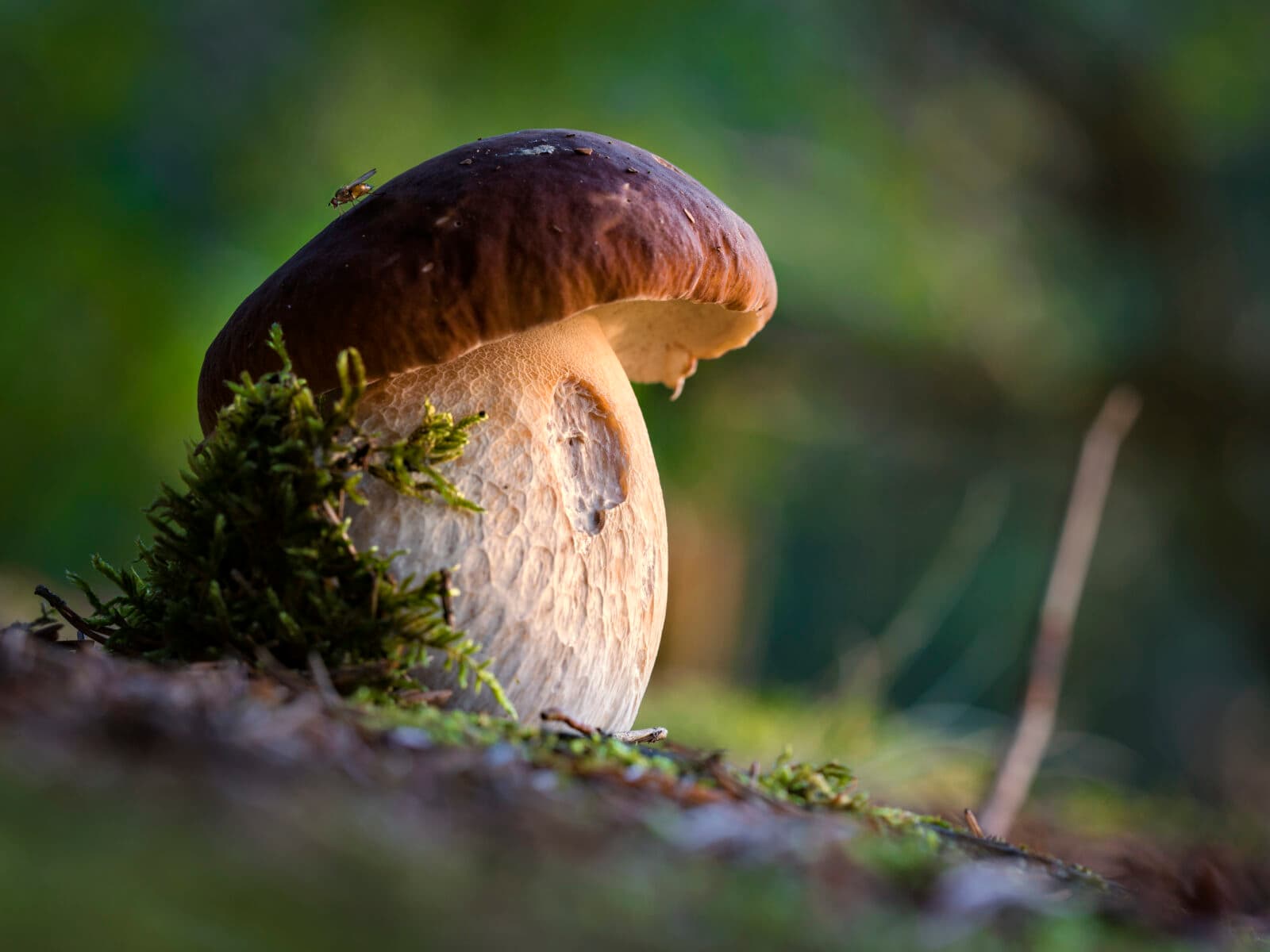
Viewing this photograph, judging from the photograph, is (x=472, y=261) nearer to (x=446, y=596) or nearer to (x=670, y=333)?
(x=446, y=596)

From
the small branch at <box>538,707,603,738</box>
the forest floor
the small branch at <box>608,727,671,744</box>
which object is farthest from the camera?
the small branch at <box>608,727,671,744</box>

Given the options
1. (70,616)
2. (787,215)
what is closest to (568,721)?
(70,616)

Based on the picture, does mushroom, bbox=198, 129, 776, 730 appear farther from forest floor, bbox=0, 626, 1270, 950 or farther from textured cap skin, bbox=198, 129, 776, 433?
forest floor, bbox=0, 626, 1270, 950

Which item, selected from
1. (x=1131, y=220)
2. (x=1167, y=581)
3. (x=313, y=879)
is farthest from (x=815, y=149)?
(x=1167, y=581)

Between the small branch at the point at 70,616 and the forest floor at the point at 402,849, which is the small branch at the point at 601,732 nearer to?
the forest floor at the point at 402,849

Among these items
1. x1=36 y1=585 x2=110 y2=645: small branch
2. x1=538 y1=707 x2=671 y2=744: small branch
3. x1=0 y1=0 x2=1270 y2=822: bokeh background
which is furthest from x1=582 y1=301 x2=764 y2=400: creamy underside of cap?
x1=0 y1=0 x2=1270 y2=822: bokeh background

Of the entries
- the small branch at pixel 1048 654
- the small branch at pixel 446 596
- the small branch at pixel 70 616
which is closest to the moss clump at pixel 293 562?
the small branch at pixel 446 596

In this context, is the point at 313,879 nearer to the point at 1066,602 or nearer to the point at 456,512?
the point at 456,512
